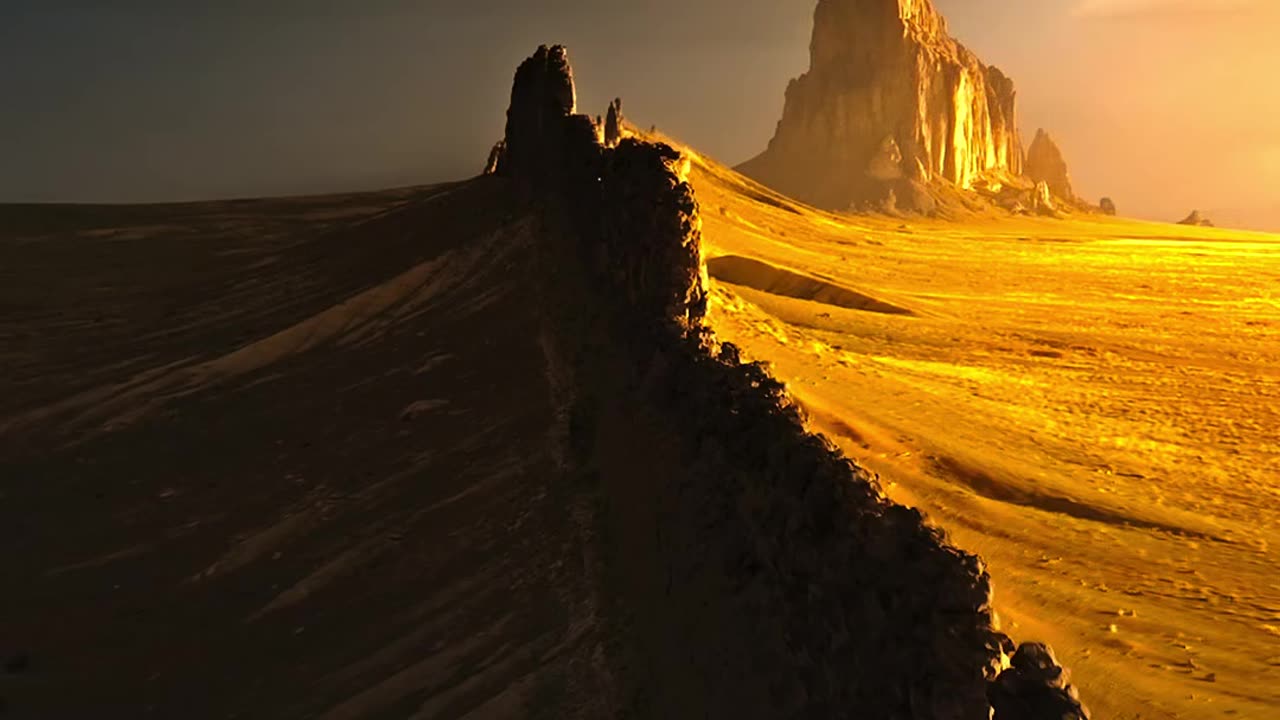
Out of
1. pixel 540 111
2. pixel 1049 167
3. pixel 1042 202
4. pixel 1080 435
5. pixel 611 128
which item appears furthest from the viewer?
pixel 1049 167

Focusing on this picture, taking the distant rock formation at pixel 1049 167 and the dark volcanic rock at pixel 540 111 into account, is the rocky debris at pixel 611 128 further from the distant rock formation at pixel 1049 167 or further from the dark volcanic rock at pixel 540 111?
the distant rock formation at pixel 1049 167

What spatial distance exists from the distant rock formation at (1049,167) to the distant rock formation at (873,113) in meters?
17.5

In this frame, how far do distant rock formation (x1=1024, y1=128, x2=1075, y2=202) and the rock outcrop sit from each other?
117599 millimetres

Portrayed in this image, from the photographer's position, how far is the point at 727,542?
21.5 ft

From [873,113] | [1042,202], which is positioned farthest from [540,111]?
[1042,202]

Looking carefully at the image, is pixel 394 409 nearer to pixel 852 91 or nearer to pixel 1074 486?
pixel 1074 486

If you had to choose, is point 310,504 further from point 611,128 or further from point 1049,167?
point 1049,167

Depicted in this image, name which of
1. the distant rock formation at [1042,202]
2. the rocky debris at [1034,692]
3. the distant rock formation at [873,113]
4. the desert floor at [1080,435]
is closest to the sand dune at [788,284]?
the desert floor at [1080,435]

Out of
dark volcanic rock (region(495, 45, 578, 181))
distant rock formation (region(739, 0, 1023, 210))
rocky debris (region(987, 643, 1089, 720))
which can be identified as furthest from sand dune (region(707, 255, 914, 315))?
distant rock formation (region(739, 0, 1023, 210))

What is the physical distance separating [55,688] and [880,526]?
984 cm

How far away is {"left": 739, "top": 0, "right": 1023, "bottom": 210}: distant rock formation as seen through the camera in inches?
3656

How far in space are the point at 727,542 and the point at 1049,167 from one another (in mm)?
128341

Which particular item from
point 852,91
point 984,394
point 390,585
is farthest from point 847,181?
point 390,585

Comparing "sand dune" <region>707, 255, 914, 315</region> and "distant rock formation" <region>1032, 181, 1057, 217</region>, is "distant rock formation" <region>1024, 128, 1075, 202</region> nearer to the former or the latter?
"distant rock formation" <region>1032, 181, 1057, 217</region>
